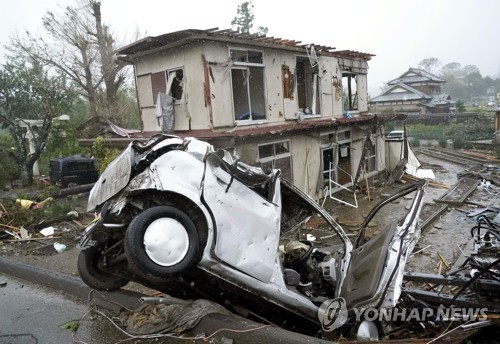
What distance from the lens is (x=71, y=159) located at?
54.1 ft

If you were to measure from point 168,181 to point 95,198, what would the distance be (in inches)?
37.5

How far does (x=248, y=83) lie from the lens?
39.2 ft

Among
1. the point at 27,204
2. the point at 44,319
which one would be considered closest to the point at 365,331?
the point at 44,319

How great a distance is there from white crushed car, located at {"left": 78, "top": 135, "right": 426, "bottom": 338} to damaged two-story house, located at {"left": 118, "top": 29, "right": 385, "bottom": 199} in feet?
20.9

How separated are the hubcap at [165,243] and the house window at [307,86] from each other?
40.6ft

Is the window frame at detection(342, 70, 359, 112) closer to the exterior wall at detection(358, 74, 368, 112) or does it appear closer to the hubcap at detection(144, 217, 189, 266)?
the exterior wall at detection(358, 74, 368, 112)

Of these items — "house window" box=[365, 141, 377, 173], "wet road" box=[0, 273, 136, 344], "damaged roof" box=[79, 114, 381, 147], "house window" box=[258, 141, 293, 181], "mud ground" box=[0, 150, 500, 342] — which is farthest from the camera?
"house window" box=[365, 141, 377, 173]

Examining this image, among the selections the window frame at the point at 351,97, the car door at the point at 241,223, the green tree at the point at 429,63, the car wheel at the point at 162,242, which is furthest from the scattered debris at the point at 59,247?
the green tree at the point at 429,63

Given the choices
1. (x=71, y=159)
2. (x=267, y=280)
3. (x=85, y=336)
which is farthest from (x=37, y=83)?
(x=267, y=280)

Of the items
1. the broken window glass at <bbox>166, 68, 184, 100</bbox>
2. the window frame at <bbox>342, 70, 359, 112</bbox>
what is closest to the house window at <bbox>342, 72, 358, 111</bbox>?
the window frame at <bbox>342, 70, 359, 112</bbox>

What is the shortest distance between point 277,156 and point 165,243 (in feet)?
32.0

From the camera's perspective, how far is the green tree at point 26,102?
1877 centimetres

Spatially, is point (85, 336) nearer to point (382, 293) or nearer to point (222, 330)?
point (222, 330)

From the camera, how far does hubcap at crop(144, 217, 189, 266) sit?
316cm
